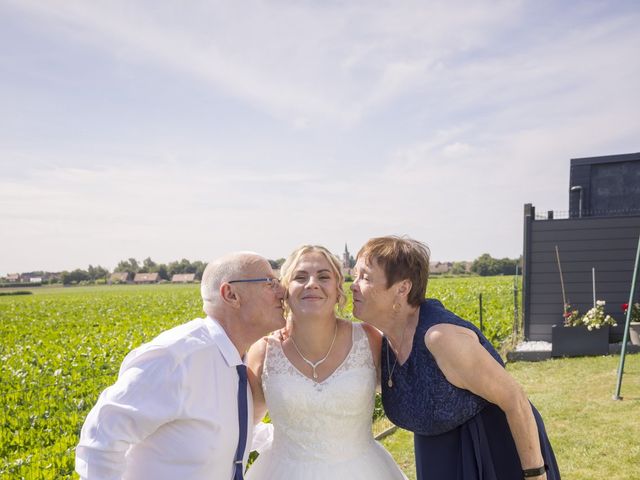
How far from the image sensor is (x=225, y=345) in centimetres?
265

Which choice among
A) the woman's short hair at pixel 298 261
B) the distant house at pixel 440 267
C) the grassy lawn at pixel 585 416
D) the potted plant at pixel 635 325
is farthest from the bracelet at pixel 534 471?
the distant house at pixel 440 267

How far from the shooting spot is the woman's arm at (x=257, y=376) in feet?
11.1

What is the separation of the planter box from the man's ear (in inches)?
415

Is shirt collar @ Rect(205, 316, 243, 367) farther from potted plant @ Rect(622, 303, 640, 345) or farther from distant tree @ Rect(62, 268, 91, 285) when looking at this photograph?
distant tree @ Rect(62, 268, 91, 285)

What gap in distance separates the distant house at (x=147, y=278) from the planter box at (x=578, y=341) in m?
109

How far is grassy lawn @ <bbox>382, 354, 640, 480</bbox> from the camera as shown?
234 inches

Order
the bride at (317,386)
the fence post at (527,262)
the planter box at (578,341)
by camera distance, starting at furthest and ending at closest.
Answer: the fence post at (527,262) → the planter box at (578,341) → the bride at (317,386)

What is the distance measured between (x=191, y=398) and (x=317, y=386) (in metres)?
0.95

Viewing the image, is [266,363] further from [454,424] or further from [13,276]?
[13,276]

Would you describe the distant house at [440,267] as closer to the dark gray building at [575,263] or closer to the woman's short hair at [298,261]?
the dark gray building at [575,263]

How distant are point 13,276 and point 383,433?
127m

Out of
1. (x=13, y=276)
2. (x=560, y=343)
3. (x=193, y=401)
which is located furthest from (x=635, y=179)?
(x=13, y=276)

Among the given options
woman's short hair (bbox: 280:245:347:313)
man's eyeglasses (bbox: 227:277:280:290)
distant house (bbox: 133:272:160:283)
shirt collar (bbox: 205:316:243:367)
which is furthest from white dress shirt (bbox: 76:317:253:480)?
distant house (bbox: 133:272:160:283)

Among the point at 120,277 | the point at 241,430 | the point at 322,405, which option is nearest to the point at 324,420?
the point at 322,405
